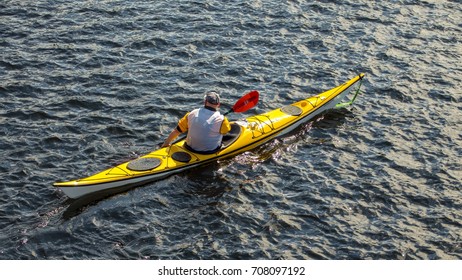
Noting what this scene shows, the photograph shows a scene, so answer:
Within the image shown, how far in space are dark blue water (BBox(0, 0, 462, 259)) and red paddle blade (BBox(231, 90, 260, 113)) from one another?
82 centimetres

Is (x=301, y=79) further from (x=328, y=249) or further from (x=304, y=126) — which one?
(x=328, y=249)

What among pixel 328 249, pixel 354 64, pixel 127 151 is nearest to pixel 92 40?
pixel 127 151

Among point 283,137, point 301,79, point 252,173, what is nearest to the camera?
point 252,173

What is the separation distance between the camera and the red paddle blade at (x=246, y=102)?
51.4ft

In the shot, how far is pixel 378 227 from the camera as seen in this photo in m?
13.3

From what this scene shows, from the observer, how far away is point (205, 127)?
572 inches

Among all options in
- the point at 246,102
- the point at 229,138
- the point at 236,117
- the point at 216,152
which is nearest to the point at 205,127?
the point at 216,152

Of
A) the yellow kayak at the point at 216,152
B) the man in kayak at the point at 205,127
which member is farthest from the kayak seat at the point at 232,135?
the man in kayak at the point at 205,127

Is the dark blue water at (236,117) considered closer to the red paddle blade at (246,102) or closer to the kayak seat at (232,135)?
the kayak seat at (232,135)

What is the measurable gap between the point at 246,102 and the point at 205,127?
161cm

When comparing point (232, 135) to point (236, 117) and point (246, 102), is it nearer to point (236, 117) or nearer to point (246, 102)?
point (246, 102)

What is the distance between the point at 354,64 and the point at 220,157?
5.46m

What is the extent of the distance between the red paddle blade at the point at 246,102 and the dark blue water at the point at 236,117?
2.70 feet

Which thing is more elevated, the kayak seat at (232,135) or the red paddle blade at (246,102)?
the red paddle blade at (246,102)
